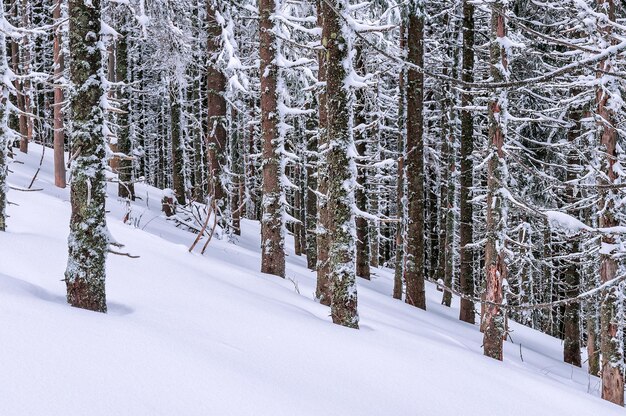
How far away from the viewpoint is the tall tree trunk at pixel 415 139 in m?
13.8

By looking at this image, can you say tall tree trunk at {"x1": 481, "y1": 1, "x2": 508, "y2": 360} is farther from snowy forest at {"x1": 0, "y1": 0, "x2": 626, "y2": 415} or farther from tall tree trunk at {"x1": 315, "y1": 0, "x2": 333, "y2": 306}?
tall tree trunk at {"x1": 315, "y1": 0, "x2": 333, "y2": 306}

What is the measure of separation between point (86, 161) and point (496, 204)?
7.80m

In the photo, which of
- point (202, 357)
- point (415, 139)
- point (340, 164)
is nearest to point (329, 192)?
point (340, 164)

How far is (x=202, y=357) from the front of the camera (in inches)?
171

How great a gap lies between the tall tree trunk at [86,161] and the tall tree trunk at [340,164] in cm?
308

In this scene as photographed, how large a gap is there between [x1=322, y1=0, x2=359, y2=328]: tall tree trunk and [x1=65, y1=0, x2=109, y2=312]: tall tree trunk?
3077mm

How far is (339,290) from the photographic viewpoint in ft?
23.8

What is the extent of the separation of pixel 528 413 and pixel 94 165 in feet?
14.8

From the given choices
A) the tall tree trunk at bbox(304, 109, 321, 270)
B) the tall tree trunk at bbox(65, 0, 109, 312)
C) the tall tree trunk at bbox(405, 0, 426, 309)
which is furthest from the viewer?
the tall tree trunk at bbox(304, 109, 321, 270)

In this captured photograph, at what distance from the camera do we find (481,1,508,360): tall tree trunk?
10297 millimetres

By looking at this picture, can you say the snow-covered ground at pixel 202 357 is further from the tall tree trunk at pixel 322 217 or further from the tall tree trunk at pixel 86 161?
the tall tree trunk at pixel 322 217

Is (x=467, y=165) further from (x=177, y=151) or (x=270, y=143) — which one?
(x=177, y=151)

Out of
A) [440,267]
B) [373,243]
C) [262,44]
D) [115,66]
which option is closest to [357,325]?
[262,44]

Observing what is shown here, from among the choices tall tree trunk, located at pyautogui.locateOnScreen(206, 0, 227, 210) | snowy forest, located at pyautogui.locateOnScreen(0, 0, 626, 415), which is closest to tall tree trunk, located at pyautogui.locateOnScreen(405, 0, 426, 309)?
snowy forest, located at pyautogui.locateOnScreen(0, 0, 626, 415)
